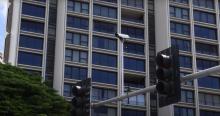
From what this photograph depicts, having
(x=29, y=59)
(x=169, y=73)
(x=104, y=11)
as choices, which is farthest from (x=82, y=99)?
(x=104, y=11)

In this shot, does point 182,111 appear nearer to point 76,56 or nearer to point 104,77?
point 104,77

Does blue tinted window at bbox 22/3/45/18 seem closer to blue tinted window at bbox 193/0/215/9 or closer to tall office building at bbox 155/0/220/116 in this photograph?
tall office building at bbox 155/0/220/116

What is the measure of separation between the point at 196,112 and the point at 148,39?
503 inches

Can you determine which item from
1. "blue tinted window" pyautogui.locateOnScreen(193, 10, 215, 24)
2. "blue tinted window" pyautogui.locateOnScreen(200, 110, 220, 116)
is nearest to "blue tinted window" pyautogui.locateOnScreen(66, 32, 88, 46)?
"blue tinted window" pyautogui.locateOnScreen(193, 10, 215, 24)

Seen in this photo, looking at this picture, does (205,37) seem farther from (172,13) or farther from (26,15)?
(26,15)

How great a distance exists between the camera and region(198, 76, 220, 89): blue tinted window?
227 ft

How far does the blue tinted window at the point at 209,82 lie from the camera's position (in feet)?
227

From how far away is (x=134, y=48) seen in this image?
69.3m

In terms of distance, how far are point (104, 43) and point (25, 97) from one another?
1265 inches

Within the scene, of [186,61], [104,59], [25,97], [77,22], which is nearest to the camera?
[25,97]

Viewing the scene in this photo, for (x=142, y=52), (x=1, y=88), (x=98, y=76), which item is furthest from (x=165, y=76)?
(x=142, y=52)

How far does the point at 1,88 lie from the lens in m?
34.7

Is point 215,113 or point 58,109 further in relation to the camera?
point 215,113

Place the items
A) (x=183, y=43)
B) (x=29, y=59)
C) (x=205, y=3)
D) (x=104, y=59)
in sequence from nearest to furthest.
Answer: (x=29, y=59) < (x=104, y=59) < (x=183, y=43) < (x=205, y=3)
